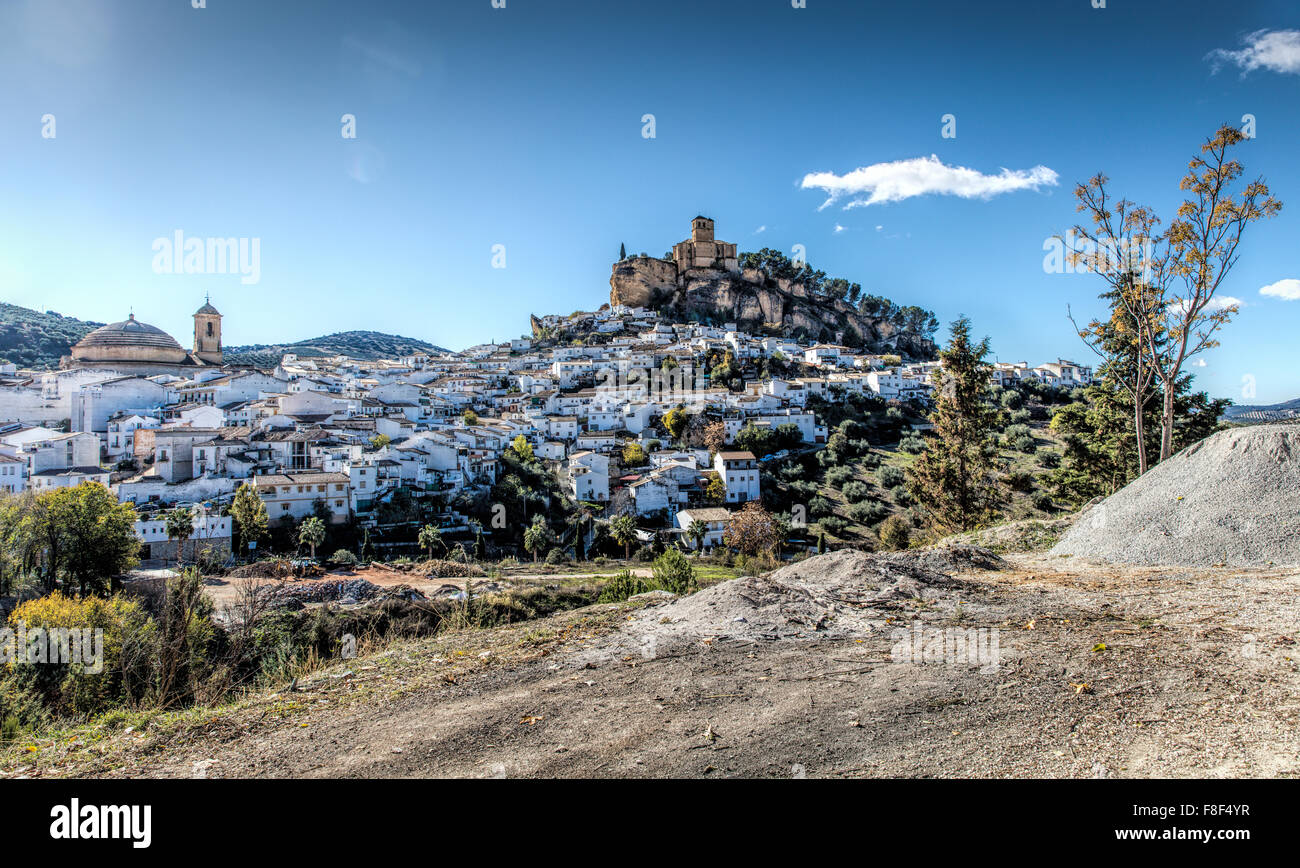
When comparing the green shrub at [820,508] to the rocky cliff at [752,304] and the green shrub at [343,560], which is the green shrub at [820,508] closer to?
the green shrub at [343,560]

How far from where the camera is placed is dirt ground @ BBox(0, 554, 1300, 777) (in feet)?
11.3

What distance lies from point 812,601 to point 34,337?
103228 millimetres

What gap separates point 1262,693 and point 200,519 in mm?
32210

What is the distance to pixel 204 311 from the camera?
193ft

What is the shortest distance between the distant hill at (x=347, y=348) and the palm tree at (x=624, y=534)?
80733 millimetres

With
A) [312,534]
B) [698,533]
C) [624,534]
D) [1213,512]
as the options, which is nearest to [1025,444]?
[698,533]

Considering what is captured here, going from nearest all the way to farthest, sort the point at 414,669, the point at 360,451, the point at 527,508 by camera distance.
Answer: the point at 414,669 → the point at 360,451 → the point at 527,508

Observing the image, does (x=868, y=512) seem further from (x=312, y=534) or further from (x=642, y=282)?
(x=642, y=282)

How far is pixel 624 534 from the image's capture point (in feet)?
107

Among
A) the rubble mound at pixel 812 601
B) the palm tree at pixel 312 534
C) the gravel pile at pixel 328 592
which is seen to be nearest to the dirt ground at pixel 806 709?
the rubble mound at pixel 812 601

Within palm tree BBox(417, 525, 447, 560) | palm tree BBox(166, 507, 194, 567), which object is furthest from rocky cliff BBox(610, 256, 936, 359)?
palm tree BBox(166, 507, 194, 567)
